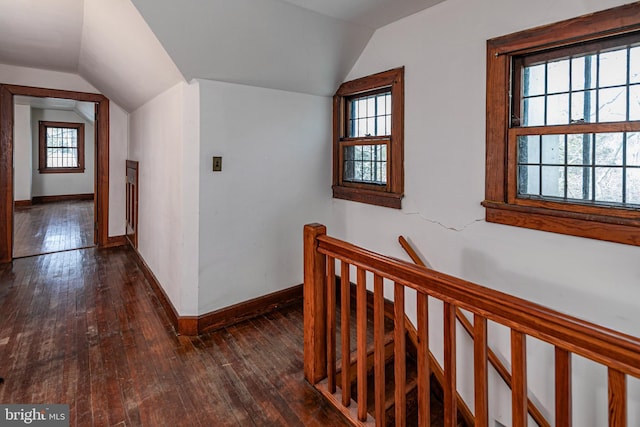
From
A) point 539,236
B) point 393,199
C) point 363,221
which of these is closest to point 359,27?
point 393,199

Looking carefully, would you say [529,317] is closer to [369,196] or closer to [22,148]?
[369,196]

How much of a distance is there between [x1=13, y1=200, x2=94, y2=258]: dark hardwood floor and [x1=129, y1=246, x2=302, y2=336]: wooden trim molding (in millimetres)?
2509

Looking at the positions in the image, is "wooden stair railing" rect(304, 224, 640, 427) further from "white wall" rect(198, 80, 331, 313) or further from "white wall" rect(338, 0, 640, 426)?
"white wall" rect(198, 80, 331, 313)

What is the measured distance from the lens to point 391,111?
269cm

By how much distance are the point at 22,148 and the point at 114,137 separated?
4475 mm

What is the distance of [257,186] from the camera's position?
2871 millimetres

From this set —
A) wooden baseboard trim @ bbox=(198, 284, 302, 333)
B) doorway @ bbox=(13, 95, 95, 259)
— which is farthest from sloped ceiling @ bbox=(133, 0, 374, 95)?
doorway @ bbox=(13, 95, 95, 259)

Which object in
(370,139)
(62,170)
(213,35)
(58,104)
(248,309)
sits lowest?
(248,309)

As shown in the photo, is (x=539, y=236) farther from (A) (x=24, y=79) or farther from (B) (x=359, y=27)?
(A) (x=24, y=79)

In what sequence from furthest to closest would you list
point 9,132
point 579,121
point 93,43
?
point 9,132 → point 93,43 → point 579,121

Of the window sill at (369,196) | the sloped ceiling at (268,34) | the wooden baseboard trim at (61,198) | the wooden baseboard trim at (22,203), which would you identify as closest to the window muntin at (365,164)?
the window sill at (369,196)

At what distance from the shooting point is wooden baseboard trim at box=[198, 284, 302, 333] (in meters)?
2.66

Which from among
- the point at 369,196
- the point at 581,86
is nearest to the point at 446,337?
the point at 581,86

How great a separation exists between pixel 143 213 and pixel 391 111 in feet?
9.40
